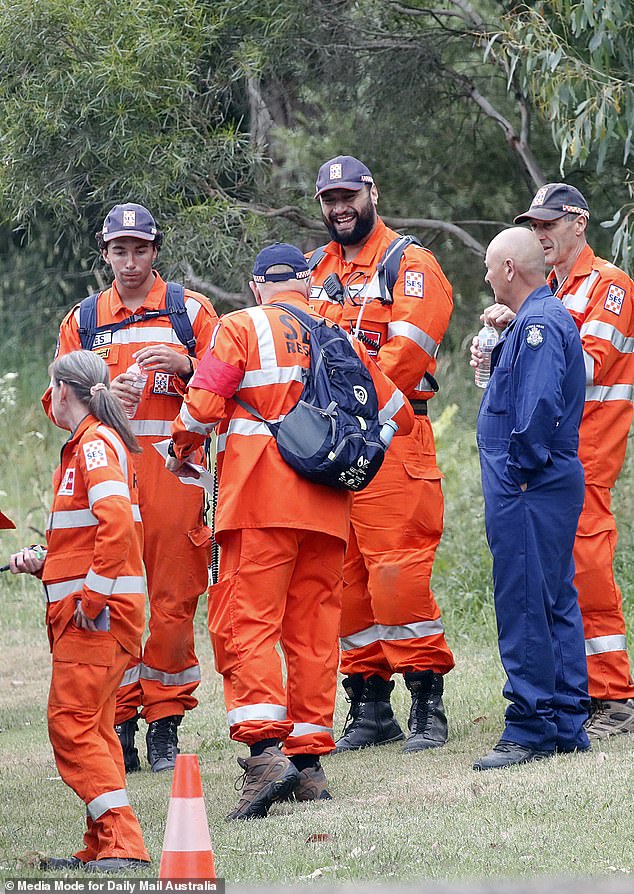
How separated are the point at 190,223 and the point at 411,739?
18.1 ft

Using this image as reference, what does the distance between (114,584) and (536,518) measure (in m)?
1.97

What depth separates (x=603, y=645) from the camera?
694cm

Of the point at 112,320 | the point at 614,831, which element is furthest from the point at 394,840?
the point at 112,320

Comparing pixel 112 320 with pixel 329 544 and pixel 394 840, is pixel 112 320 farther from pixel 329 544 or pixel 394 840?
pixel 394 840

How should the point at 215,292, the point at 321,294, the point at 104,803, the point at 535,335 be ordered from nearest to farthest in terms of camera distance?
the point at 104,803, the point at 535,335, the point at 321,294, the point at 215,292

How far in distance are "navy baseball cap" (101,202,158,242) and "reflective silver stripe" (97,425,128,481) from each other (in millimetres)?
2059

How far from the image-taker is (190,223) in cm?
1148

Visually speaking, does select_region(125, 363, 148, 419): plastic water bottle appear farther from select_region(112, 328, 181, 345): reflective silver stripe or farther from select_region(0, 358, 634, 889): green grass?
select_region(0, 358, 634, 889): green grass

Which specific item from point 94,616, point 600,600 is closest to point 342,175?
point 600,600

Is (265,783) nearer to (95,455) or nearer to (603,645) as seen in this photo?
(95,455)

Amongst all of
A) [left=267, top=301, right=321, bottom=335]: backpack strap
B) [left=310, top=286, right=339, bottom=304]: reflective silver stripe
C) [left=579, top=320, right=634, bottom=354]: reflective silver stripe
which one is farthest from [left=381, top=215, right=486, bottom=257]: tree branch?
[left=267, top=301, right=321, bottom=335]: backpack strap

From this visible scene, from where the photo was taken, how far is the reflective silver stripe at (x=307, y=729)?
19.9ft

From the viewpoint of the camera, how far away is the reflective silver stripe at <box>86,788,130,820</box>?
505cm

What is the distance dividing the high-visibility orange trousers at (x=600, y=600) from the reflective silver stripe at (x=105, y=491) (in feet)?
8.44
